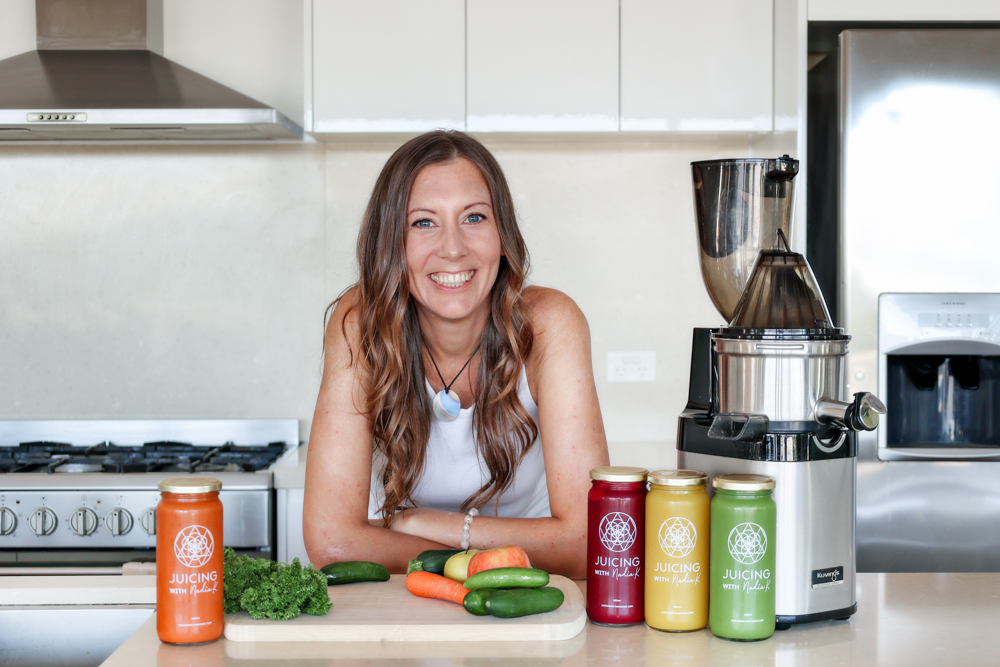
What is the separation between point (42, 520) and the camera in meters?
1.97

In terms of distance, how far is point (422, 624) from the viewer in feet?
2.92

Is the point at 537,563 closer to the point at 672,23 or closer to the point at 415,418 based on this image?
the point at 415,418

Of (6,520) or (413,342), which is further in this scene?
(6,520)

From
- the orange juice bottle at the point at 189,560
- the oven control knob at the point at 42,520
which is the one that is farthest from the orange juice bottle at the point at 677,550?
the oven control knob at the point at 42,520

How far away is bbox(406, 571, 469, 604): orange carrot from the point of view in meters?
0.95

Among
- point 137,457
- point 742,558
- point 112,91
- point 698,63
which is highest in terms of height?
point 698,63

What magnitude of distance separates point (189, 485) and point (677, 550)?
48cm

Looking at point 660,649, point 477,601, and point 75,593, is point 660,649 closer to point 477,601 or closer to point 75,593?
point 477,601

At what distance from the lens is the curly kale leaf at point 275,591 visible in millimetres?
896

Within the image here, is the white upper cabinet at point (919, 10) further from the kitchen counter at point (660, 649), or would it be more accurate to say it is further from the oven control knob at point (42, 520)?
the oven control knob at point (42, 520)

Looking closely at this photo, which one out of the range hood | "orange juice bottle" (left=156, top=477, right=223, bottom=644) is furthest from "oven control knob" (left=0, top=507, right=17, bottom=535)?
"orange juice bottle" (left=156, top=477, right=223, bottom=644)

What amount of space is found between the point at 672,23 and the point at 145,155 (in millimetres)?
1576

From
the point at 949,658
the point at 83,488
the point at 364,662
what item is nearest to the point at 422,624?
the point at 364,662

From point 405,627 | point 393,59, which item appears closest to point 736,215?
point 405,627
